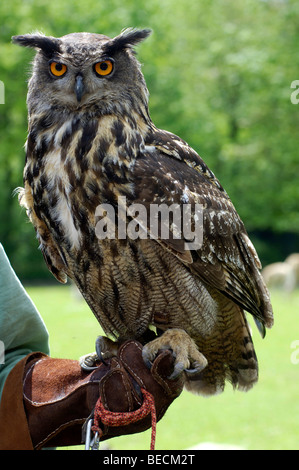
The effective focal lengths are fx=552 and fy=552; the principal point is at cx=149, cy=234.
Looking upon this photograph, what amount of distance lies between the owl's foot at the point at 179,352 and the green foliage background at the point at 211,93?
17.6 metres

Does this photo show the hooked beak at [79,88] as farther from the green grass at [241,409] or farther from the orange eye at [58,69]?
the green grass at [241,409]

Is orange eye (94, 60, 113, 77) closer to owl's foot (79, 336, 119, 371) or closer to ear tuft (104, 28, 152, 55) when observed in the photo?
ear tuft (104, 28, 152, 55)

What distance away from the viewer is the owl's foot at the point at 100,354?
231 centimetres

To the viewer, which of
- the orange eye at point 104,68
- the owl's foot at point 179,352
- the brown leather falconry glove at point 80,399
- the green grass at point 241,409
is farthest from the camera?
the green grass at point 241,409

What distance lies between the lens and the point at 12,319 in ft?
7.28

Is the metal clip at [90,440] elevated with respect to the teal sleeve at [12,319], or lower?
lower

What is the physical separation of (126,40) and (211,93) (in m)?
25.1

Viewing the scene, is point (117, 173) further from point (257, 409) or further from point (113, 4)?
point (113, 4)

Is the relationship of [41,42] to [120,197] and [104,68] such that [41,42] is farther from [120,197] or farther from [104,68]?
[120,197]

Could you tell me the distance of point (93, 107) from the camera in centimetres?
228

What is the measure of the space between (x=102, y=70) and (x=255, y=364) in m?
1.53

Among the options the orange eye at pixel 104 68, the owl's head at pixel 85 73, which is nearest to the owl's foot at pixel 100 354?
the owl's head at pixel 85 73

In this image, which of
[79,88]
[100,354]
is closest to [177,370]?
[100,354]

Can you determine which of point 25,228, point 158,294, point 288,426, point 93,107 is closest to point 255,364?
point 158,294
